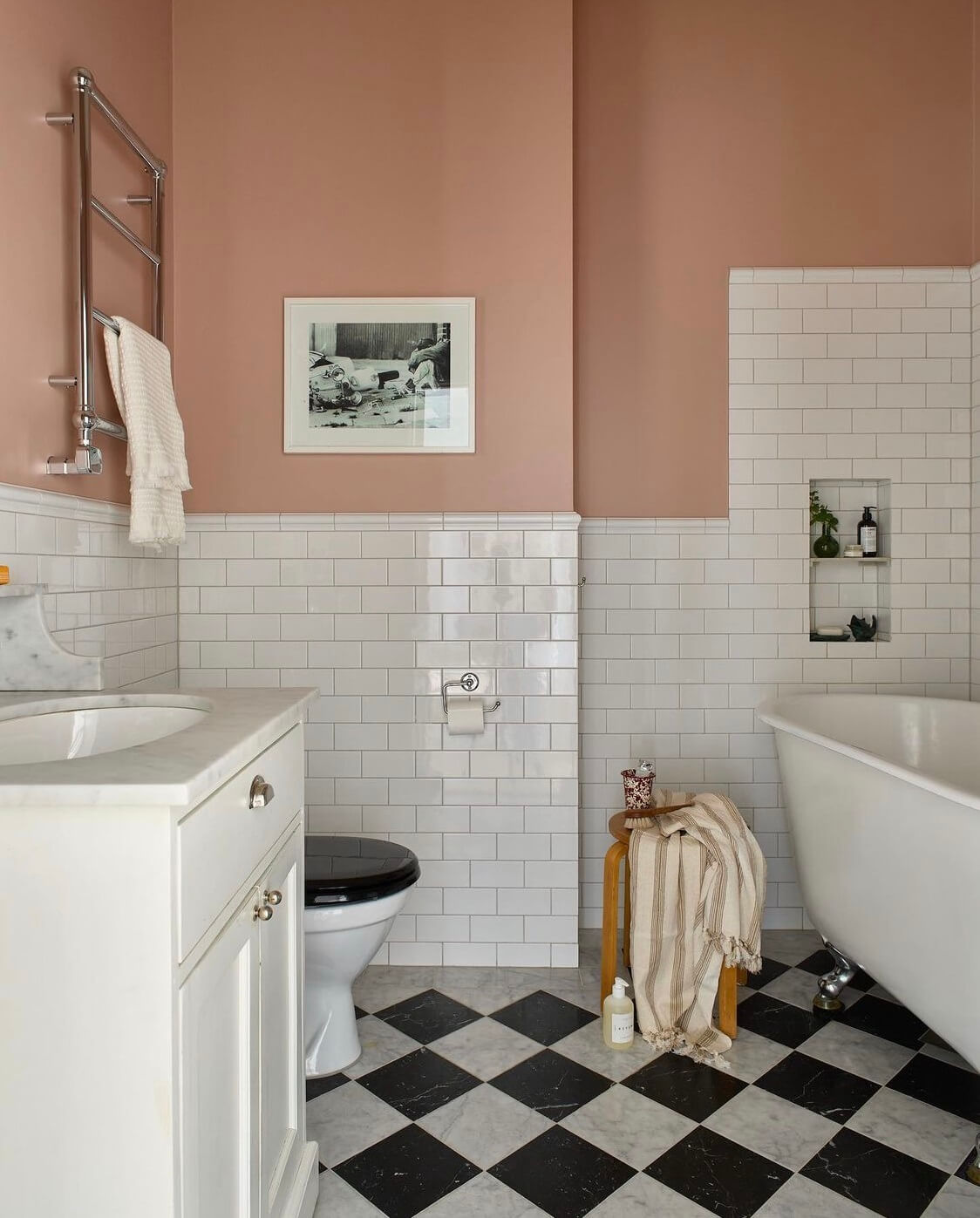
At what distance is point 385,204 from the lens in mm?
2844

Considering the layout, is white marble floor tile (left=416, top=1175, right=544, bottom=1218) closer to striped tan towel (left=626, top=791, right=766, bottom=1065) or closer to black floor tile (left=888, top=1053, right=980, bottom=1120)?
striped tan towel (left=626, top=791, right=766, bottom=1065)

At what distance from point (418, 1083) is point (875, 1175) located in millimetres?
1001

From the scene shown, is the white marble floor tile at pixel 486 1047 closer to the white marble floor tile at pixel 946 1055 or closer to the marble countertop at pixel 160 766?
the white marble floor tile at pixel 946 1055

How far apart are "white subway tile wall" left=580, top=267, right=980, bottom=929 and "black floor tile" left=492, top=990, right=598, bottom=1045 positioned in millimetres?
631

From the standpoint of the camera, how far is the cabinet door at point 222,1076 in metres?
1.02

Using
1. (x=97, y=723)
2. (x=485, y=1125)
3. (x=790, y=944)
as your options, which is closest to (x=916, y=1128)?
(x=485, y=1125)

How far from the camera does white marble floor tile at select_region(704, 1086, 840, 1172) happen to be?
75.7 inches

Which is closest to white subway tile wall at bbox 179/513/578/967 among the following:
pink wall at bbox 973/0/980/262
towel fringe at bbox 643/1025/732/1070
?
towel fringe at bbox 643/1025/732/1070

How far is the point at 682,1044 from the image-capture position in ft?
7.66

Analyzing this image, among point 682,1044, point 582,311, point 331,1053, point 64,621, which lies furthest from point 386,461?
point 682,1044

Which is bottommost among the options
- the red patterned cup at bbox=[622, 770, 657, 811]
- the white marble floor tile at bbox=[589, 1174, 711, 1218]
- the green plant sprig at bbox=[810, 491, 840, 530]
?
the white marble floor tile at bbox=[589, 1174, 711, 1218]

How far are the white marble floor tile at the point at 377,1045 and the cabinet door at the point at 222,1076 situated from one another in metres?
0.96

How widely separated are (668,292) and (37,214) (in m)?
2.00

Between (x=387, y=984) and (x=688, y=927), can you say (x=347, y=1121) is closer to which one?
(x=387, y=984)
